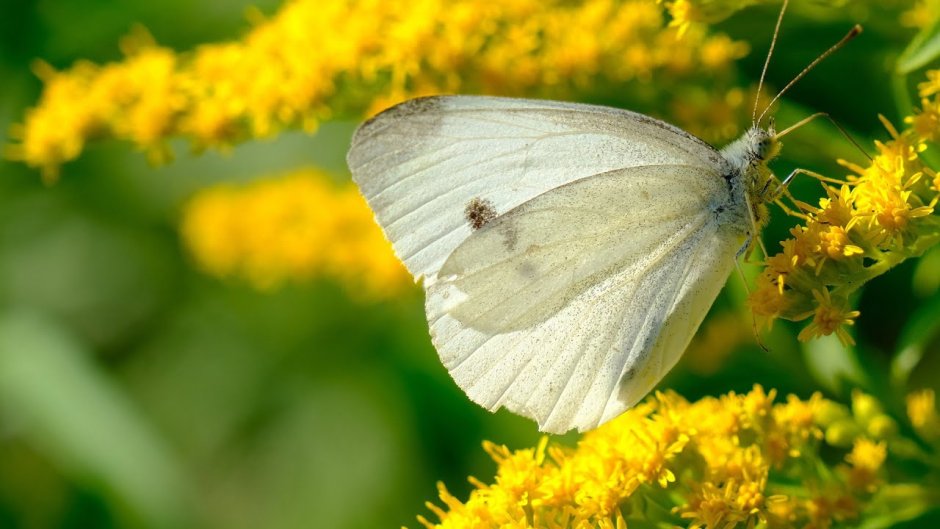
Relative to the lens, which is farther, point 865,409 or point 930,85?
point 865,409

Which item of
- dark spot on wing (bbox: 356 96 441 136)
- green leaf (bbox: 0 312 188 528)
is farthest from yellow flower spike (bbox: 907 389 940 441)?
green leaf (bbox: 0 312 188 528)

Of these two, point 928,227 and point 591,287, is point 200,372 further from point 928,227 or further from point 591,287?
point 928,227

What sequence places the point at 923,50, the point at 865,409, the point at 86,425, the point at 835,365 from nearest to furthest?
the point at 923,50 → the point at 865,409 → the point at 835,365 → the point at 86,425

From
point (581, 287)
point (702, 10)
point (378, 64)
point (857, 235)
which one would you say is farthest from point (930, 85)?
point (378, 64)

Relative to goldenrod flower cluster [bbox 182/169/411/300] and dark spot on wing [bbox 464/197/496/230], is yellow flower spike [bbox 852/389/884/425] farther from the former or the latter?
goldenrod flower cluster [bbox 182/169/411/300]

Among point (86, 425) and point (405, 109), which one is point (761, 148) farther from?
point (86, 425)

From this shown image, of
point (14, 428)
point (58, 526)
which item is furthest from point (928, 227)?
point (14, 428)

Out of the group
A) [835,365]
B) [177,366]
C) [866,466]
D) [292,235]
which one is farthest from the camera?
[177,366]
